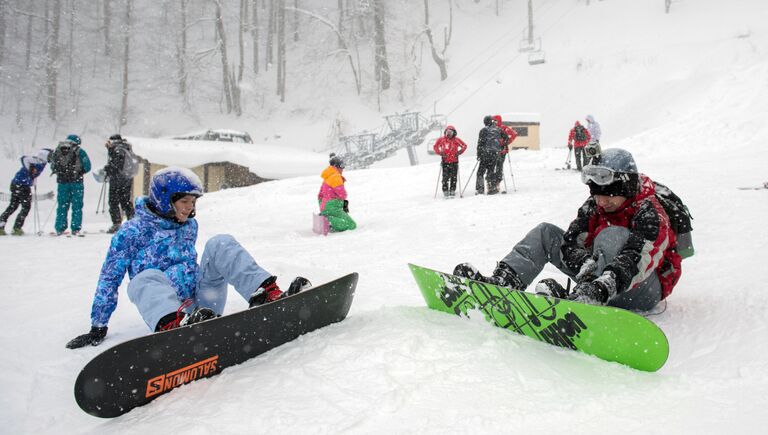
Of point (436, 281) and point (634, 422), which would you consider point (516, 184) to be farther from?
point (634, 422)

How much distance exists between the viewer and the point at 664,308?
10.6ft

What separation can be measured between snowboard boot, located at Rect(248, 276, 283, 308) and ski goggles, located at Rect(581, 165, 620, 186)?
6.22ft

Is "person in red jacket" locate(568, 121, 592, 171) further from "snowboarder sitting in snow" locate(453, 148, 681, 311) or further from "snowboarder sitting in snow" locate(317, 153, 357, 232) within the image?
"snowboarder sitting in snow" locate(453, 148, 681, 311)

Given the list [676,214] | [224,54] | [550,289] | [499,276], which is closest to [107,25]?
[224,54]

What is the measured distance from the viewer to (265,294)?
2.83 m

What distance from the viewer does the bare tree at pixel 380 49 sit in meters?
32.9

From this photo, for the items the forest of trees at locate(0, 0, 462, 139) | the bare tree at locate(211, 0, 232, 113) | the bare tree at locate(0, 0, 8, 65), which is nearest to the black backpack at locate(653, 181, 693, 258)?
the forest of trees at locate(0, 0, 462, 139)

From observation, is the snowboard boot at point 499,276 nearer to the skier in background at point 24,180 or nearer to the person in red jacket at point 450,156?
the person in red jacket at point 450,156

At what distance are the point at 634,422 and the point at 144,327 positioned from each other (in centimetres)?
323

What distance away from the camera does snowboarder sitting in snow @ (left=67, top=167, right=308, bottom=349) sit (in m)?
2.92

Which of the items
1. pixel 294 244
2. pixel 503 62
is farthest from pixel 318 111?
pixel 294 244

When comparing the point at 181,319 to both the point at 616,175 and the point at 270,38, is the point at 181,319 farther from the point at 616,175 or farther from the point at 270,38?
the point at 270,38

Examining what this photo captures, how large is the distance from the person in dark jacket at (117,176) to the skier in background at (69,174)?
378 mm

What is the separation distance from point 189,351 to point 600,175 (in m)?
2.38
